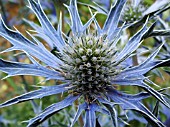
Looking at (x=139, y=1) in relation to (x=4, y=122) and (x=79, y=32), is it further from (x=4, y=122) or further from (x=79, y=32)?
(x=4, y=122)

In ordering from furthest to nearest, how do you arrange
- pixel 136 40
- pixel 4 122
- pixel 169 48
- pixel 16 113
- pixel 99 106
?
pixel 16 113
pixel 4 122
pixel 169 48
pixel 136 40
pixel 99 106

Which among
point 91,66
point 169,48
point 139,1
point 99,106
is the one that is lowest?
point 99,106

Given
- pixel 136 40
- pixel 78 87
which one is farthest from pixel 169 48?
pixel 78 87

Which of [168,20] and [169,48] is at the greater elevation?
[168,20]

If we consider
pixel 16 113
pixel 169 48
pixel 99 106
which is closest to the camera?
pixel 99 106

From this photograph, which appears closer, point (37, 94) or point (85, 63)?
point (37, 94)

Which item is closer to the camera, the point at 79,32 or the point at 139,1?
the point at 79,32

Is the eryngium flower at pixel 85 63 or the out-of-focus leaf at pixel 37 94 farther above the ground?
the eryngium flower at pixel 85 63

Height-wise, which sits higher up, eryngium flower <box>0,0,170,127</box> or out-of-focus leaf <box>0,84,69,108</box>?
eryngium flower <box>0,0,170,127</box>
